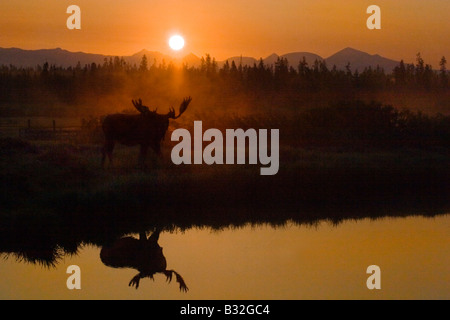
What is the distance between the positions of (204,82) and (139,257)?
5424cm

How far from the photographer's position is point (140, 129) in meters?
24.6

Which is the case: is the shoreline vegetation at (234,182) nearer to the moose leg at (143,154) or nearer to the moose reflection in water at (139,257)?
the moose leg at (143,154)

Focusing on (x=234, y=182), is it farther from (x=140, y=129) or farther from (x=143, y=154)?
(x=140, y=129)

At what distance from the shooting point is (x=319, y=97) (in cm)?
6419

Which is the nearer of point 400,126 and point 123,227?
point 123,227

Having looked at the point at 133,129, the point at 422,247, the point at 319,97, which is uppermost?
the point at 319,97

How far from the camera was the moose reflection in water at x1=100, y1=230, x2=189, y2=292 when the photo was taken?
14938mm

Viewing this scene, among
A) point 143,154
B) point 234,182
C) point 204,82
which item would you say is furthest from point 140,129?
point 204,82

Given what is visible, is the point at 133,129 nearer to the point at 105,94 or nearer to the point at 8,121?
the point at 8,121

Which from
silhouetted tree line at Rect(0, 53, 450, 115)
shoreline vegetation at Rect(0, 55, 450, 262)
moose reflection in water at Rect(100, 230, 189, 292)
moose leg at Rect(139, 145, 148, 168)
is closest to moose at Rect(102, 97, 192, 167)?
moose leg at Rect(139, 145, 148, 168)

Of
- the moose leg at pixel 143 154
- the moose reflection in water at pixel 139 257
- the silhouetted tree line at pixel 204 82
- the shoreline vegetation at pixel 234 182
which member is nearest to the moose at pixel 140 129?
the moose leg at pixel 143 154

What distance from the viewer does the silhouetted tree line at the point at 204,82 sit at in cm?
6344

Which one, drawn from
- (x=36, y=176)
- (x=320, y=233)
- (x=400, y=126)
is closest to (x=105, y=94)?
(x=400, y=126)

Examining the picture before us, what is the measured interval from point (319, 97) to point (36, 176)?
45593 mm
